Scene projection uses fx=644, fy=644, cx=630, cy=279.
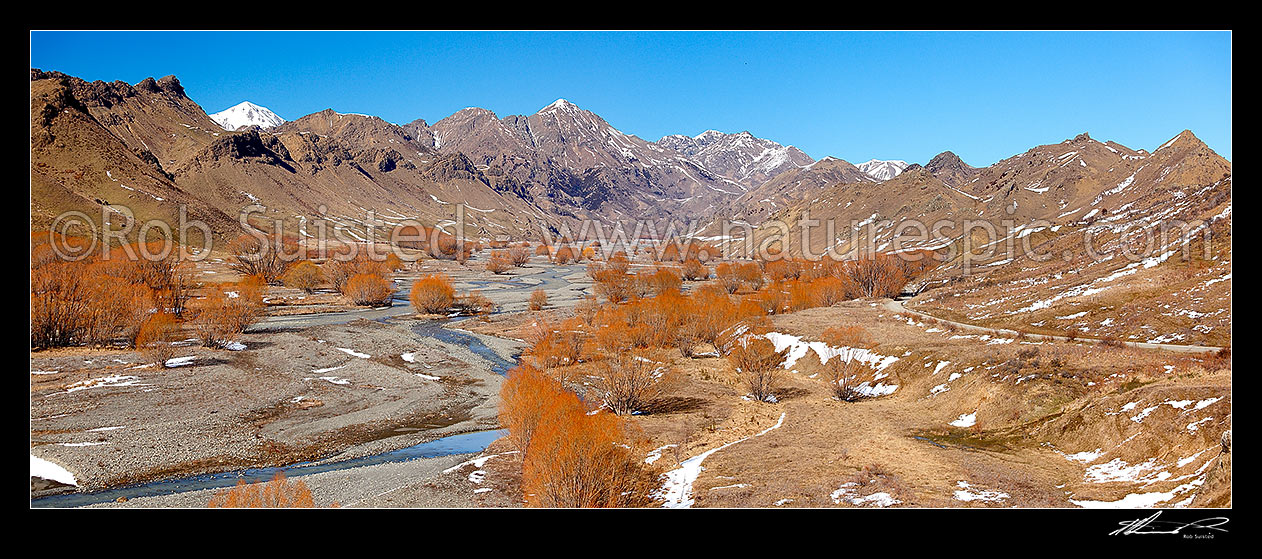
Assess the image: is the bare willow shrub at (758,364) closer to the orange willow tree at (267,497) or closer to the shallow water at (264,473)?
the shallow water at (264,473)

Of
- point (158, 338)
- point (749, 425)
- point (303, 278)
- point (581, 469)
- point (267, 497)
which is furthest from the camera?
point (303, 278)

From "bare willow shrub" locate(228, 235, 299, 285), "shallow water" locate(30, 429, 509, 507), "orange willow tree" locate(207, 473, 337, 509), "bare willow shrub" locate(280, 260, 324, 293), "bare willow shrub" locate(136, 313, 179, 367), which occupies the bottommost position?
"shallow water" locate(30, 429, 509, 507)

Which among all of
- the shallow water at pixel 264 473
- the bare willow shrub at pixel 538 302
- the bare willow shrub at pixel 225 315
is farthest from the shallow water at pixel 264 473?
the bare willow shrub at pixel 538 302

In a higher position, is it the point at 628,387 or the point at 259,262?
the point at 259,262

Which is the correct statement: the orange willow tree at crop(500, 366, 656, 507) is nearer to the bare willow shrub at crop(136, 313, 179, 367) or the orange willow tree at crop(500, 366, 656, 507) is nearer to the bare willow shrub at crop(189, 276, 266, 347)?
the bare willow shrub at crop(136, 313, 179, 367)

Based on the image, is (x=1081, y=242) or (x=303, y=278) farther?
(x=303, y=278)

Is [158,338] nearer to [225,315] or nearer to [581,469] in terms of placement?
[225,315]
